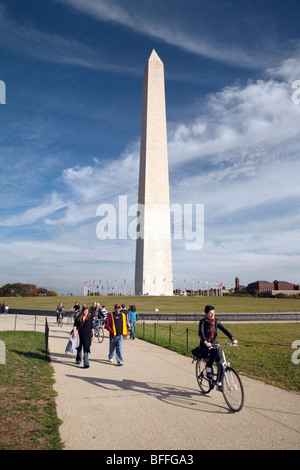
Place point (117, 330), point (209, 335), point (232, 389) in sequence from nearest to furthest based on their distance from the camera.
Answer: point (232, 389)
point (209, 335)
point (117, 330)

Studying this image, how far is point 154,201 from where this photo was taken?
50.8 m

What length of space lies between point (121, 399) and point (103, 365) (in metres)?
3.48

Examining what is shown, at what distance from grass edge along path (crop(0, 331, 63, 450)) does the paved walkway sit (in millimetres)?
206

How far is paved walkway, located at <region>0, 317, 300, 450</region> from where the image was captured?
4.36m

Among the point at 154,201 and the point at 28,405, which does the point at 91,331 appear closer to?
the point at 28,405

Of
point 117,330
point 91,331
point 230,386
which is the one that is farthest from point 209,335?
point 91,331

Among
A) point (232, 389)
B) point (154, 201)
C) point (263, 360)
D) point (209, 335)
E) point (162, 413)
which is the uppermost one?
point (154, 201)

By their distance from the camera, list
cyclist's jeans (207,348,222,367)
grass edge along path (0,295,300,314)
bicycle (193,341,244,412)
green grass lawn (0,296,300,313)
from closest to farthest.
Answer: bicycle (193,341,244,412)
cyclist's jeans (207,348,222,367)
grass edge along path (0,295,300,314)
green grass lawn (0,296,300,313)

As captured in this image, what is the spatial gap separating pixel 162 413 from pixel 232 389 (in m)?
1.26

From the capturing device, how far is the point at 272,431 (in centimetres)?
473

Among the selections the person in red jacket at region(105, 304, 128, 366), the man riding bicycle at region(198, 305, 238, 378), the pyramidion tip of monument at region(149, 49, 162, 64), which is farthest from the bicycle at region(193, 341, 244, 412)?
the pyramidion tip of monument at region(149, 49, 162, 64)

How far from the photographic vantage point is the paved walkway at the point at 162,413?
436cm

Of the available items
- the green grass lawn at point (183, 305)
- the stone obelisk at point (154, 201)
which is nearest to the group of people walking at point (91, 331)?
the green grass lawn at point (183, 305)

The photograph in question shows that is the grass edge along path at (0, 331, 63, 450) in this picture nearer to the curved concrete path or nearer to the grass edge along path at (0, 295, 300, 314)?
the curved concrete path
